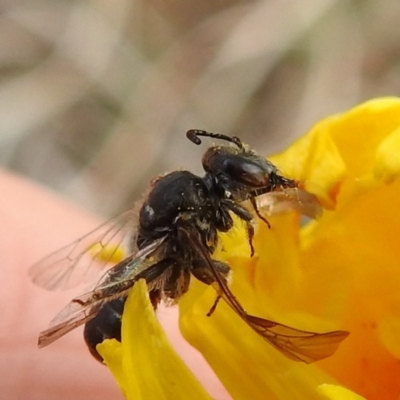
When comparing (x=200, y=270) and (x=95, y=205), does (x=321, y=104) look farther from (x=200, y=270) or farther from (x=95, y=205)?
(x=200, y=270)

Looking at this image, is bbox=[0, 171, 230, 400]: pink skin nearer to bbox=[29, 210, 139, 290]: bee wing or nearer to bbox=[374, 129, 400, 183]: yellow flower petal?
bbox=[29, 210, 139, 290]: bee wing

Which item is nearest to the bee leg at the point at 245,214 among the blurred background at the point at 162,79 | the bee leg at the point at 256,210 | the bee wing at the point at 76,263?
the bee leg at the point at 256,210

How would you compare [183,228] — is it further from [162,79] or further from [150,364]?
[162,79]

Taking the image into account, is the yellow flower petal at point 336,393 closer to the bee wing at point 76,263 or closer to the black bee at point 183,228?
the black bee at point 183,228

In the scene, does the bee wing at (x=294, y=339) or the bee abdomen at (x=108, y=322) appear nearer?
the bee wing at (x=294, y=339)

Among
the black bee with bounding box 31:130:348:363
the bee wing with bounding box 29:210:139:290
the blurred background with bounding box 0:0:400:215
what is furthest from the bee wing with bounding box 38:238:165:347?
the blurred background with bounding box 0:0:400:215

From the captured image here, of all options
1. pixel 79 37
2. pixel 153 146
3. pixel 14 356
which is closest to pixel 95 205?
pixel 153 146

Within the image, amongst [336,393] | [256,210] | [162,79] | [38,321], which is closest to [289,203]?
[256,210]

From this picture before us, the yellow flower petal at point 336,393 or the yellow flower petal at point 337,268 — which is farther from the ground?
the yellow flower petal at point 337,268
